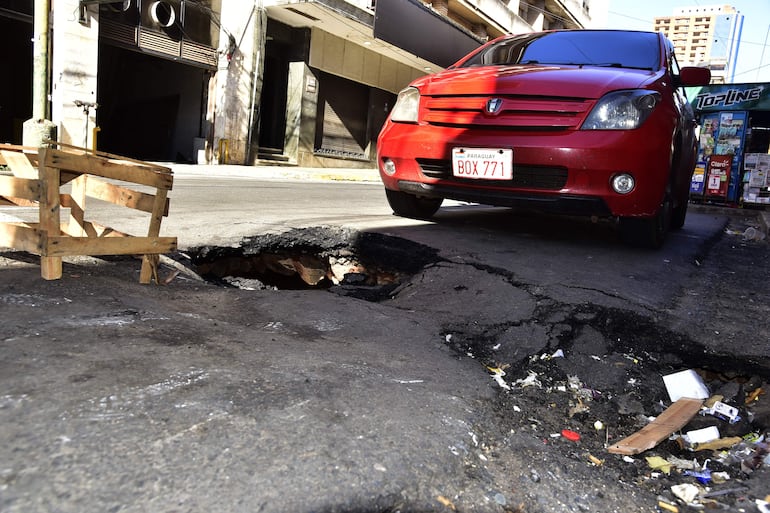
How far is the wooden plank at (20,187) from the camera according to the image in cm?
226

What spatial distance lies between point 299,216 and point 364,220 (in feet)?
2.11

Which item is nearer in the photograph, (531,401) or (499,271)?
(531,401)

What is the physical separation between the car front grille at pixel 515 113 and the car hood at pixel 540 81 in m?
0.04

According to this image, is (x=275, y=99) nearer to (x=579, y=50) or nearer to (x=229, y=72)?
(x=229, y=72)

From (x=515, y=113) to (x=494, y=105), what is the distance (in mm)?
148

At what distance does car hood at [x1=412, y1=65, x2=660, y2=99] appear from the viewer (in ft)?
11.0

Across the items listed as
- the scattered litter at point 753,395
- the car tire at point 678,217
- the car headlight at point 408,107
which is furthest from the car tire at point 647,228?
the scattered litter at point 753,395

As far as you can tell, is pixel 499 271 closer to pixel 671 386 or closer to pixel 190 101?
pixel 671 386

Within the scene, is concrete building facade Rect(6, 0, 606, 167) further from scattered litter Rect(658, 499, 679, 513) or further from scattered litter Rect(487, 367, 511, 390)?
scattered litter Rect(658, 499, 679, 513)

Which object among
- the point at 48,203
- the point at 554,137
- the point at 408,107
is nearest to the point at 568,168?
the point at 554,137

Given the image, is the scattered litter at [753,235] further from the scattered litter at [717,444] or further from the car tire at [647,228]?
the scattered litter at [717,444]

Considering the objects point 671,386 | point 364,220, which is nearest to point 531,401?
point 671,386

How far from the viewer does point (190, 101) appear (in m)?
16.2

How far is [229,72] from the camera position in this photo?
593 inches
